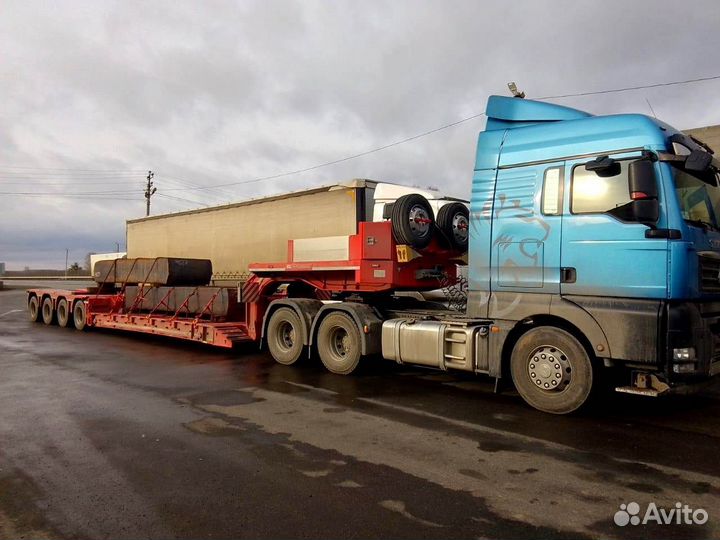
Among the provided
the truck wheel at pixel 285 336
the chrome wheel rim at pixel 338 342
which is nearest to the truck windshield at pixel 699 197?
the chrome wheel rim at pixel 338 342

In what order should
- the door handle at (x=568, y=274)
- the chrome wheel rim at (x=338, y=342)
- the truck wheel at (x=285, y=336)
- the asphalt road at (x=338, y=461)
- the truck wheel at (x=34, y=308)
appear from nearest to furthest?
the asphalt road at (x=338, y=461) → the door handle at (x=568, y=274) → the chrome wheel rim at (x=338, y=342) → the truck wheel at (x=285, y=336) → the truck wheel at (x=34, y=308)

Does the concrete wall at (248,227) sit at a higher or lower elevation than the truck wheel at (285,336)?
higher

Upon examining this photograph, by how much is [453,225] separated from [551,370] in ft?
10.6

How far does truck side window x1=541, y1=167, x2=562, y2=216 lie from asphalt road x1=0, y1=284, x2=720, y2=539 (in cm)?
233

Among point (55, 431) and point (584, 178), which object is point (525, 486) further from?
point (55, 431)

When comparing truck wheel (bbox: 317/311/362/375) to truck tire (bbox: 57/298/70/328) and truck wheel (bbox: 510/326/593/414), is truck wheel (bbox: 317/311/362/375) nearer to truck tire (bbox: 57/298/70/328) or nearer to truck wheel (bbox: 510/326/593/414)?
truck wheel (bbox: 510/326/593/414)

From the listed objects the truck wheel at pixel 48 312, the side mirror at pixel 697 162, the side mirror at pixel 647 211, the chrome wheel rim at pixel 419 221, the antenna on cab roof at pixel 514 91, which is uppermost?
the antenna on cab roof at pixel 514 91

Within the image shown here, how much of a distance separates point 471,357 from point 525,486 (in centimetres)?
272

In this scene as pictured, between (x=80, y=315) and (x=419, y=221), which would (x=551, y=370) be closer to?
(x=419, y=221)

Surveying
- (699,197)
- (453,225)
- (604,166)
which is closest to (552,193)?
(604,166)

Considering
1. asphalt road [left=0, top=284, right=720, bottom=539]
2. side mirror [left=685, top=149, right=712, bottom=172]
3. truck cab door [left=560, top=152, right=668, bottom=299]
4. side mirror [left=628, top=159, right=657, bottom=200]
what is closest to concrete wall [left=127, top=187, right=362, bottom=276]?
asphalt road [left=0, top=284, right=720, bottom=539]

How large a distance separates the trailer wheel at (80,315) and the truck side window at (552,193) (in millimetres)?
13781

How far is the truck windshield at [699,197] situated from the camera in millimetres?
5301

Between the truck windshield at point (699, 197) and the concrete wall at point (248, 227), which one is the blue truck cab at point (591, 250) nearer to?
the truck windshield at point (699, 197)
